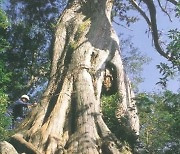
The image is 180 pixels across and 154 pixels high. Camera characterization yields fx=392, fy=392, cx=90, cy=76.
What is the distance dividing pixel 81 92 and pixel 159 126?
213 cm

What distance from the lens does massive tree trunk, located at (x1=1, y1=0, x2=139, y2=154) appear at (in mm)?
6730

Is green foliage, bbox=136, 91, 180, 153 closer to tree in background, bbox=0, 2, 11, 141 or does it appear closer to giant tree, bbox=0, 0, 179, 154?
giant tree, bbox=0, 0, 179, 154

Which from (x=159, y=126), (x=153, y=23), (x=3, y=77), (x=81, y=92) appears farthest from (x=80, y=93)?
(x=3, y=77)

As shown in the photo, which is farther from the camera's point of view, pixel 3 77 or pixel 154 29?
pixel 3 77

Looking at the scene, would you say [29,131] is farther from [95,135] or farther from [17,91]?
[17,91]

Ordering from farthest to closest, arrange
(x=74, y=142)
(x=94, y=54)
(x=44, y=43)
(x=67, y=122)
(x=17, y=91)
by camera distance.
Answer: (x=44, y=43)
(x=17, y=91)
(x=94, y=54)
(x=67, y=122)
(x=74, y=142)

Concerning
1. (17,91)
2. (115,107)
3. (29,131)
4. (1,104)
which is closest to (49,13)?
(17,91)

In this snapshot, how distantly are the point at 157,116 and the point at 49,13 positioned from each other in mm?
9556

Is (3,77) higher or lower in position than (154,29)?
lower

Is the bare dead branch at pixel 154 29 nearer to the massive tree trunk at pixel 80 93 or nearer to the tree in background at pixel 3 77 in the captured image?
the massive tree trunk at pixel 80 93


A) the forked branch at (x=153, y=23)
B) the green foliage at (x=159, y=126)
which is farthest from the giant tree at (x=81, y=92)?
the forked branch at (x=153, y=23)

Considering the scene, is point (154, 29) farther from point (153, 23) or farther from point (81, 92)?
point (81, 92)

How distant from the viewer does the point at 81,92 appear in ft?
26.1

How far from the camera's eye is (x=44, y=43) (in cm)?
1705
